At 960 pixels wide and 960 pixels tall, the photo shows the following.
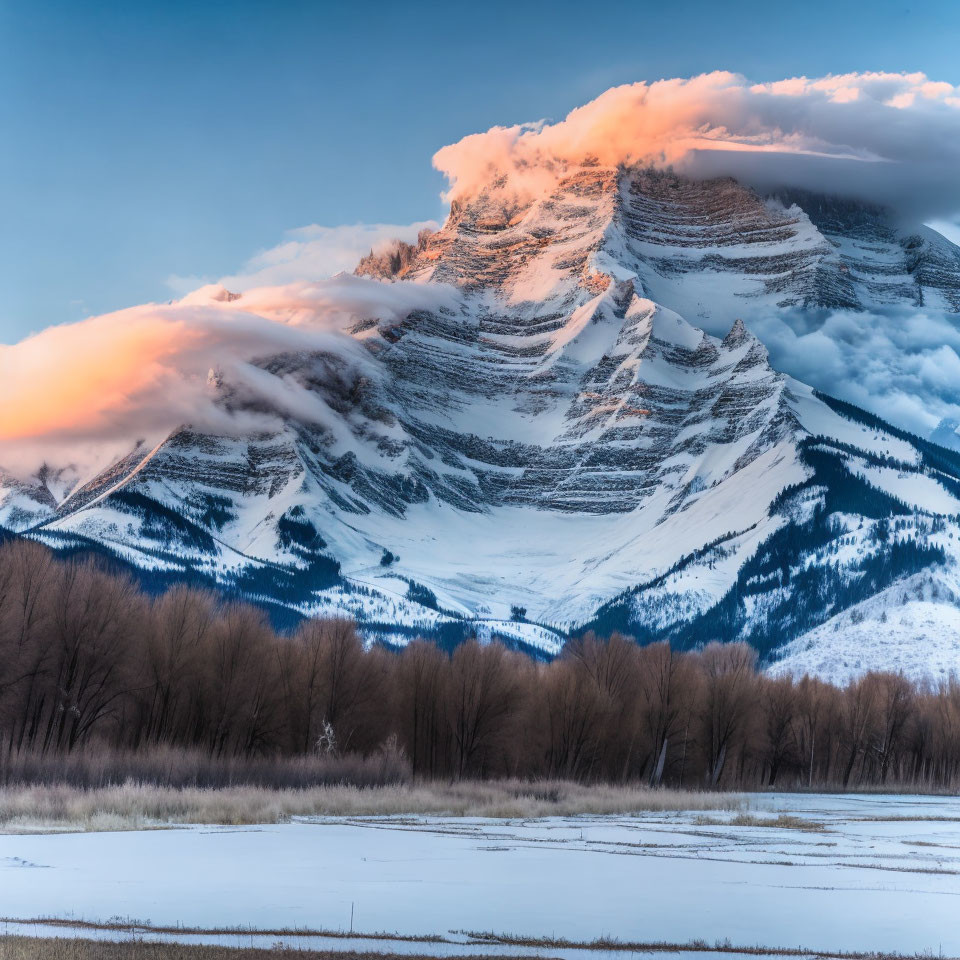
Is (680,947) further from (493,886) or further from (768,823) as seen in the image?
(768,823)

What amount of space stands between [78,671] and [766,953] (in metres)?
67.7

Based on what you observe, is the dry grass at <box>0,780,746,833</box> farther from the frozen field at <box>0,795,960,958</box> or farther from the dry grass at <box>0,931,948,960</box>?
the dry grass at <box>0,931,948,960</box>

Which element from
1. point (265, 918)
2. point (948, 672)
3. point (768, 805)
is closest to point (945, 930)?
point (265, 918)

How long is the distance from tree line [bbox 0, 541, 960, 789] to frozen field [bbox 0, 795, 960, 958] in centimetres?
3749

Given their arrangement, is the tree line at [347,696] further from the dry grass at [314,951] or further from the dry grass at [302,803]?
the dry grass at [314,951]

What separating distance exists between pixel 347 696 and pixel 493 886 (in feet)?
217

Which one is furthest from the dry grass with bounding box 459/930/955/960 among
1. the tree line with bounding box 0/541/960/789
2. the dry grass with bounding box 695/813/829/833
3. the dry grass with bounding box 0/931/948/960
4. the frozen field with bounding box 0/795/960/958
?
the tree line with bounding box 0/541/960/789

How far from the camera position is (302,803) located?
5806cm

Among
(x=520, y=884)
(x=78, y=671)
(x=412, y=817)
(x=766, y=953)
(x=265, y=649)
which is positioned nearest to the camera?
(x=766, y=953)

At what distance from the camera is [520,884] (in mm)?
31266

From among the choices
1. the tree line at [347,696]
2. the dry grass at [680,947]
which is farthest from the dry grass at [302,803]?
the dry grass at [680,947]

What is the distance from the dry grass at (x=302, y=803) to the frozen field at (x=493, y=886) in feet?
14.8

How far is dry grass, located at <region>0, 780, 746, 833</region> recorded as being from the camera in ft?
152

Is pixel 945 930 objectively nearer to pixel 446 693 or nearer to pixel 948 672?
pixel 446 693
